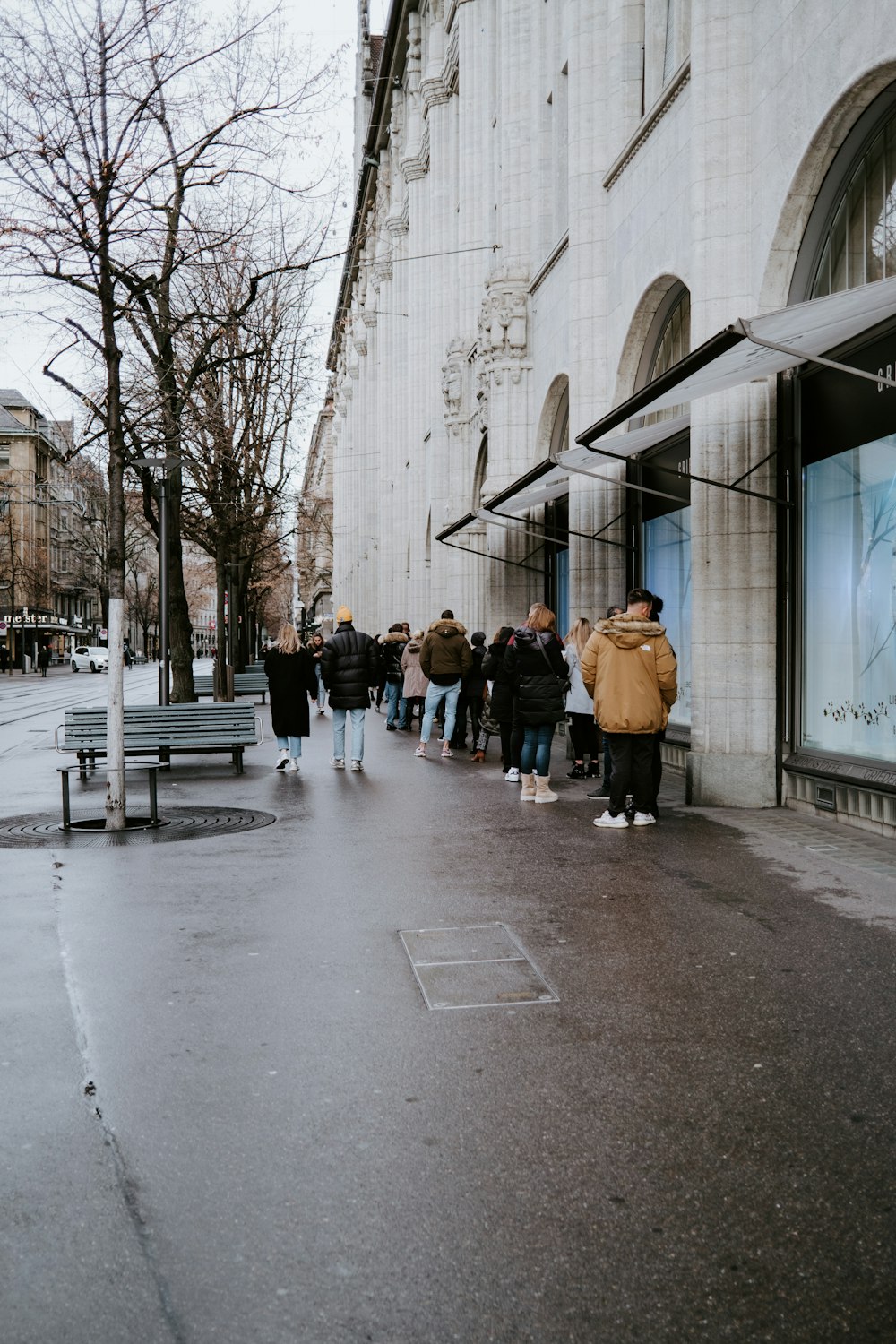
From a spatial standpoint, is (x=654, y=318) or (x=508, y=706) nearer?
(x=508, y=706)

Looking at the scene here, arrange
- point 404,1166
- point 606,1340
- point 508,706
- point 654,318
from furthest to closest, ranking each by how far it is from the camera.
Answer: point 654,318 < point 508,706 < point 404,1166 < point 606,1340

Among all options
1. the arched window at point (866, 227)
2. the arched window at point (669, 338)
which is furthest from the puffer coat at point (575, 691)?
the arched window at point (866, 227)

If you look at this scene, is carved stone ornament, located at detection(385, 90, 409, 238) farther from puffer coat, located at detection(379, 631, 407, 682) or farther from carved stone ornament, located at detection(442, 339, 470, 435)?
puffer coat, located at detection(379, 631, 407, 682)

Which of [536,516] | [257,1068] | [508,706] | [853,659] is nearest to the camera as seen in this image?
[257,1068]

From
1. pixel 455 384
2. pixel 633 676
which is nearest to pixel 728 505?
pixel 633 676

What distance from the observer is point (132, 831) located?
1050 centimetres

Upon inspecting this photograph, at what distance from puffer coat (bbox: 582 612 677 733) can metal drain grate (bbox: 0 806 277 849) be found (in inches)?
121

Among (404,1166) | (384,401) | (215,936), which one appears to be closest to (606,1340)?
(404,1166)

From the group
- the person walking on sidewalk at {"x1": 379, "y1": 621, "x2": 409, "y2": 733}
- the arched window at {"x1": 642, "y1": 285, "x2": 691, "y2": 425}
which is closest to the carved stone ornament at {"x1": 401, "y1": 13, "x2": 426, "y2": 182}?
the person walking on sidewalk at {"x1": 379, "y1": 621, "x2": 409, "y2": 733}

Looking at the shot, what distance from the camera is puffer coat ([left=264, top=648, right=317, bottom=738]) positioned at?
50.1 ft

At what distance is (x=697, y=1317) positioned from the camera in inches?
116

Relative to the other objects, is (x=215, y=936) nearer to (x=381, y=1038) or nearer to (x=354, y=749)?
(x=381, y=1038)

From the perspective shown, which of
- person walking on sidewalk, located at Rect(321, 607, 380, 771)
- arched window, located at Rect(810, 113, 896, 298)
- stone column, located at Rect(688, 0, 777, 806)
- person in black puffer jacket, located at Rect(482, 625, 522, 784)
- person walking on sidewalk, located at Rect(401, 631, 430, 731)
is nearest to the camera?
arched window, located at Rect(810, 113, 896, 298)

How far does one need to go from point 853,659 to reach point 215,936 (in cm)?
597
